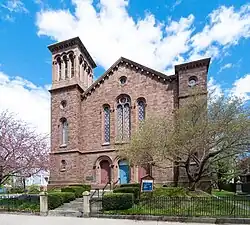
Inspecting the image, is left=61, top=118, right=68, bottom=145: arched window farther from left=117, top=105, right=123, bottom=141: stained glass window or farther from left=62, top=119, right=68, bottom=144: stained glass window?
left=117, top=105, right=123, bottom=141: stained glass window

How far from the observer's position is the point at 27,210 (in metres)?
17.3

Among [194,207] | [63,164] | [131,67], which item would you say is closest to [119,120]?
[131,67]

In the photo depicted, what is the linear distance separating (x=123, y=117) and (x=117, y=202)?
1401 cm

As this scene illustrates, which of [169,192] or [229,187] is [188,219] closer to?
[169,192]

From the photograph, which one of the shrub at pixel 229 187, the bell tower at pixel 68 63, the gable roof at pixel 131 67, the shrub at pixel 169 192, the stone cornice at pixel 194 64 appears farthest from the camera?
the shrub at pixel 229 187

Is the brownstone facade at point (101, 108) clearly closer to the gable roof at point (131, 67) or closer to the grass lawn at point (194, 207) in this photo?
the gable roof at point (131, 67)

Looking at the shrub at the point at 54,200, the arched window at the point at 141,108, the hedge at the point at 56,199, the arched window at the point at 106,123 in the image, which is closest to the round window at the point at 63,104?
the arched window at the point at 106,123

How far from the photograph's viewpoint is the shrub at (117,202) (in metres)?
16.0

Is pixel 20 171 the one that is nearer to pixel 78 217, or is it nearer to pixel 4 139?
pixel 4 139

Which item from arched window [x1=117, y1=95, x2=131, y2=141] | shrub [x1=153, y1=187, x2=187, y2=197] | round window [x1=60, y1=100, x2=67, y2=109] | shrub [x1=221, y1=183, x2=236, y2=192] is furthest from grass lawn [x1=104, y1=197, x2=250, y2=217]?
shrub [x1=221, y1=183, x2=236, y2=192]

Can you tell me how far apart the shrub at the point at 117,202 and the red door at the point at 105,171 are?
12.3m

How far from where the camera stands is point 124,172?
92.0 ft

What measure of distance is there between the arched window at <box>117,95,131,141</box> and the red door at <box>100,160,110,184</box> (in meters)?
2.91

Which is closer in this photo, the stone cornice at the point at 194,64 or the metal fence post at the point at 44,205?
the metal fence post at the point at 44,205
